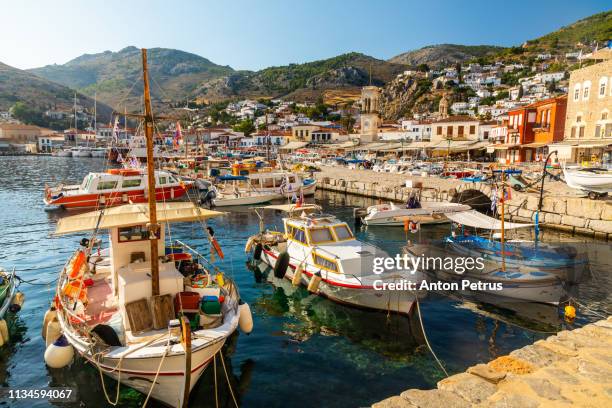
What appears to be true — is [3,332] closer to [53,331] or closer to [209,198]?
[53,331]

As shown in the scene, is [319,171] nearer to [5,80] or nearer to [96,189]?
[96,189]

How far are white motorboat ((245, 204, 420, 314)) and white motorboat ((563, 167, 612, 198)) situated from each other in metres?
18.1

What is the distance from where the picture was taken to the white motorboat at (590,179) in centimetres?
2372

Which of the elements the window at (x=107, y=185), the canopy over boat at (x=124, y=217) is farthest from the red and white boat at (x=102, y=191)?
the canopy over boat at (x=124, y=217)

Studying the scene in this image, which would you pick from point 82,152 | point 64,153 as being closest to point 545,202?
point 82,152

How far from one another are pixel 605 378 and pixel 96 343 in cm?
1001

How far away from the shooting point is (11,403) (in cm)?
928

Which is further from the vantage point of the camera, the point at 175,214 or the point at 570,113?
the point at 570,113

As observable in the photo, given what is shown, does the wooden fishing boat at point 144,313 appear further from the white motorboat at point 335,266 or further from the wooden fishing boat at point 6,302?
the white motorboat at point 335,266

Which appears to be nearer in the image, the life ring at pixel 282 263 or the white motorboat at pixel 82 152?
the life ring at pixel 282 263

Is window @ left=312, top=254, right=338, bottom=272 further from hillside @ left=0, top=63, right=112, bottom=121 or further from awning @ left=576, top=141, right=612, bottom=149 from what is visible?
hillside @ left=0, top=63, right=112, bottom=121

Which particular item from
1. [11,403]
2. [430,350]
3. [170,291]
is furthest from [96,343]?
[430,350]

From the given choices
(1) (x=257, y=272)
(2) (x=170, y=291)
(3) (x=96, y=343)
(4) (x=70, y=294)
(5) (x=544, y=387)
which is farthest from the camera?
(1) (x=257, y=272)

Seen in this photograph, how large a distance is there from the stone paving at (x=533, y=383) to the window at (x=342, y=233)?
973 cm
